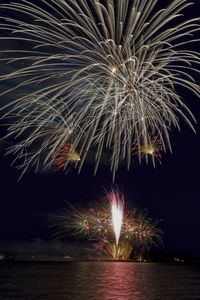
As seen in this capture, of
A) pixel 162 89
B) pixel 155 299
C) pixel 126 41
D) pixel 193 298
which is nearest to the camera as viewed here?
pixel 126 41

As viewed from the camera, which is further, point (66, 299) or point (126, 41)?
point (66, 299)

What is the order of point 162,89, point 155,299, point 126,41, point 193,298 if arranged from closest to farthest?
point 126,41
point 162,89
point 155,299
point 193,298

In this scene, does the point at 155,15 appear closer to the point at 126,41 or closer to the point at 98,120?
the point at 126,41

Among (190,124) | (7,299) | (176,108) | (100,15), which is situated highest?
(100,15)

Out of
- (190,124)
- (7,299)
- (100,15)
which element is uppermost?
(100,15)

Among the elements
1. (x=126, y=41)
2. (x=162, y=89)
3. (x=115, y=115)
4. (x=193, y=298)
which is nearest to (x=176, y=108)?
(x=162, y=89)

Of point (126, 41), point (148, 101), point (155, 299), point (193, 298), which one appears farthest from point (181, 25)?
point (193, 298)

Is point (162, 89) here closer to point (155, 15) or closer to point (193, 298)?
point (155, 15)

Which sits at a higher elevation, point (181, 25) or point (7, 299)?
point (181, 25)

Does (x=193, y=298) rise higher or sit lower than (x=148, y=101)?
lower
